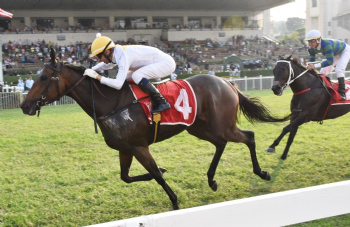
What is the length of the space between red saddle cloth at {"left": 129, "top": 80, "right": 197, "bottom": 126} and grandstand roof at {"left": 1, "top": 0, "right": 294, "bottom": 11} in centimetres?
3538

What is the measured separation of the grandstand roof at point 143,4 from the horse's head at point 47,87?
35140 millimetres

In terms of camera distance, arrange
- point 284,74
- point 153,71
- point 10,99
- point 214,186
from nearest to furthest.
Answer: point 153,71, point 214,186, point 284,74, point 10,99

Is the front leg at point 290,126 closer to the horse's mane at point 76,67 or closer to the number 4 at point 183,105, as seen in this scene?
the number 4 at point 183,105

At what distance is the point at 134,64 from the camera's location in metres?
4.21

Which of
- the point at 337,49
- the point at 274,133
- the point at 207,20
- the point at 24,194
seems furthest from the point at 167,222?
the point at 207,20

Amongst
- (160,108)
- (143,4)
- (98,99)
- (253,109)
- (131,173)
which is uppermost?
(143,4)

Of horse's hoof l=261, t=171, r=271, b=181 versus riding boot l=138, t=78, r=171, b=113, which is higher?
riding boot l=138, t=78, r=171, b=113

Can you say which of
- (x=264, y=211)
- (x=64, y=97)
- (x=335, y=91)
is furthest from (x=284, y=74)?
(x=64, y=97)

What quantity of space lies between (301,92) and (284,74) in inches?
18.6

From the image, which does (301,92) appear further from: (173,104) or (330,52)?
(173,104)

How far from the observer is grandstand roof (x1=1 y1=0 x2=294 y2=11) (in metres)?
36.2

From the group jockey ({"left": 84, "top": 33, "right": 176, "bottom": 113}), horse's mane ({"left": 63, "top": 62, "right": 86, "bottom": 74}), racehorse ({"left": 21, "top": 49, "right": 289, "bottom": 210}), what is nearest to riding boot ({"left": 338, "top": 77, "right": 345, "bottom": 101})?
racehorse ({"left": 21, "top": 49, "right": 289, "bottom": 210})

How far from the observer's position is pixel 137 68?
169 inches

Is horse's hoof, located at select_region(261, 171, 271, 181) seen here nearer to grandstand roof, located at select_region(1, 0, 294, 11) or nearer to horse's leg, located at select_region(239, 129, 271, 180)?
horse's leg, located at select_region(239, 129, 271, 180)
